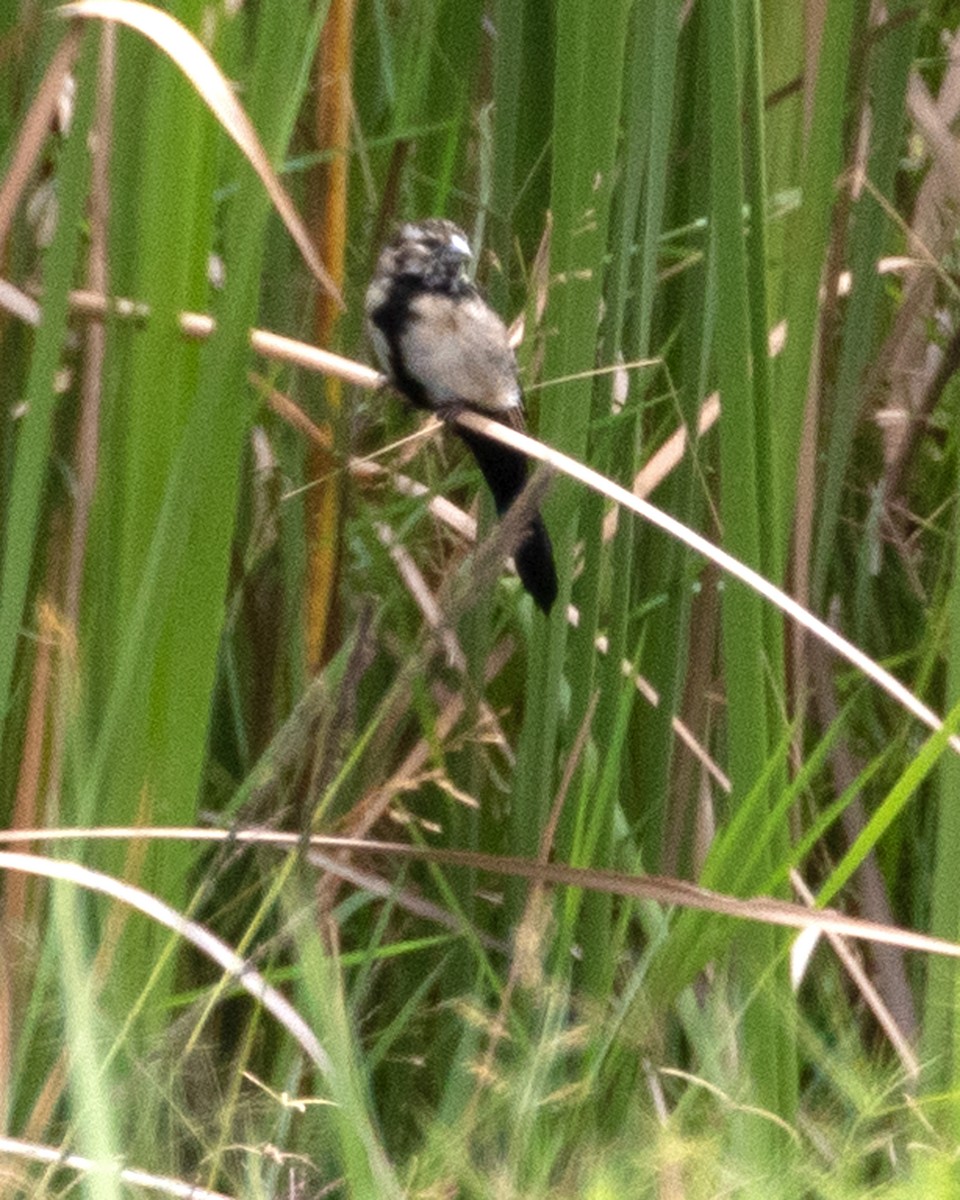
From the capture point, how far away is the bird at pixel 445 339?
129 centimetres

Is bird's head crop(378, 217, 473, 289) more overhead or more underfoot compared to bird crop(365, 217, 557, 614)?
more overhead

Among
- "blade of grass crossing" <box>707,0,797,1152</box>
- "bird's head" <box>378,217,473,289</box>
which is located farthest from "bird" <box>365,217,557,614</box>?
"blade of grass crossing" <box>707,0,797,1152</box>

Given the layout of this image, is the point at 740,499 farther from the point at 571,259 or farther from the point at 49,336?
the point at 49,336

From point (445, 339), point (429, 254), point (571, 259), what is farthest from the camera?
point (445, 339)

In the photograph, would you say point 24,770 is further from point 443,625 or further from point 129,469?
point 443,625

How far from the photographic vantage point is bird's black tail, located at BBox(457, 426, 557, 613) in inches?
45.0

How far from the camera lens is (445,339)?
1.47 metres

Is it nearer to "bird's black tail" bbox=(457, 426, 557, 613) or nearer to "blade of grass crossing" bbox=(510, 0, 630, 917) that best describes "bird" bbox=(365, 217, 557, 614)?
"bird's black tail" bbox=(457, 426, 557, 613)

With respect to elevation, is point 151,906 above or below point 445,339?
below

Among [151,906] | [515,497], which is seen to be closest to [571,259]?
[515,497]

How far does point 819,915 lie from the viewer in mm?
863

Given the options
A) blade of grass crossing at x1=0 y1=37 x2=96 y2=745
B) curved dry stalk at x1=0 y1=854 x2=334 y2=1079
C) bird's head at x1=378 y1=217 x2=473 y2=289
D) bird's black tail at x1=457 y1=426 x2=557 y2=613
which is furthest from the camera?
bird's head at x1=378 y1=217 x2=473 y2=289

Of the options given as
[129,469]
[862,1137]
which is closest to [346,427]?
[129,469]

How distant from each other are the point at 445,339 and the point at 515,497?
365mm
